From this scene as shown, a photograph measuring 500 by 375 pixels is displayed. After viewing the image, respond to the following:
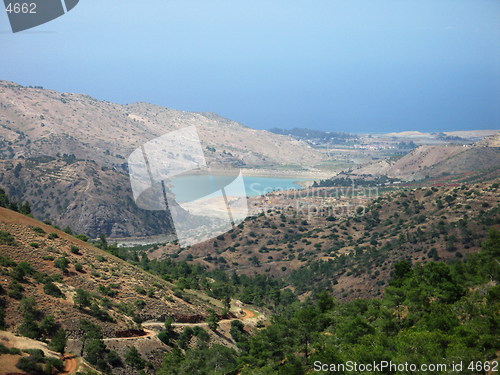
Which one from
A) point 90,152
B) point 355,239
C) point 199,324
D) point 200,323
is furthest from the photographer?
point 90,152

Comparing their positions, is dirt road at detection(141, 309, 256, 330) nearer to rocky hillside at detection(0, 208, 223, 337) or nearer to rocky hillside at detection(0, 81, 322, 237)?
rocky hillside at detection(0, 208, 223, 337)

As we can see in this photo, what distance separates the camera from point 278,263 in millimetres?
60219

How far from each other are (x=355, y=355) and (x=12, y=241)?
1873 cm

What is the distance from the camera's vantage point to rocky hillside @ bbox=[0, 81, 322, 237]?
7906 cm

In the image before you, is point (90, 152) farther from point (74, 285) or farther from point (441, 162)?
point (74, 285)

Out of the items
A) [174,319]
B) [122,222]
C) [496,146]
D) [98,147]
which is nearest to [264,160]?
[98,147]

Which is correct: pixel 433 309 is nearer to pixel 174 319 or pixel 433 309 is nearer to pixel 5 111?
pixel 174 319

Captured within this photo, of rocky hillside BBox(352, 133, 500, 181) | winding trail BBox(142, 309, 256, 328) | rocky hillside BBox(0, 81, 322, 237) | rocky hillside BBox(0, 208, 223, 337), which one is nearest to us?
rocky hillside BBox(0, 208, 223, 337)

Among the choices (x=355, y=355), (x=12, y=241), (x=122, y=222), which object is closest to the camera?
(x=355, y=355)

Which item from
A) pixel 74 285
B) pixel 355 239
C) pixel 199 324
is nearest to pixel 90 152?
pixel 355 239

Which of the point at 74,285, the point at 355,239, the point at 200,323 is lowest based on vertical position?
the point at 355,239

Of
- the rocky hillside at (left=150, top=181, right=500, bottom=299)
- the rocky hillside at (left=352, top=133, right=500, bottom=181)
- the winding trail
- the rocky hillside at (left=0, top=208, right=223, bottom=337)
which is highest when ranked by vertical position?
the rocky hillside at (left=0, top=208, right=223, bottom=337)

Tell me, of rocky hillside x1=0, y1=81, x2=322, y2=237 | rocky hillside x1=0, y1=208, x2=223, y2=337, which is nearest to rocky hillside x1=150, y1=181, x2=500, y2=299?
rocky hillside x1=0, y1=208, x2=223, y2=337

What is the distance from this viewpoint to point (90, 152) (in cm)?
11556
